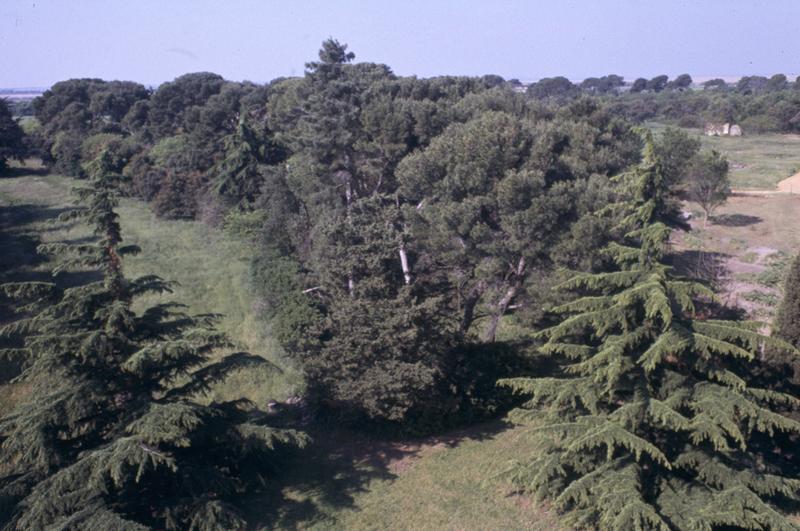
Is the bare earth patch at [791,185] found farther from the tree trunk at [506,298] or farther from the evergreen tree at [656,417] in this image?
the evergreen tree at [656,417]

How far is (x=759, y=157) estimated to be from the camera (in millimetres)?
54125

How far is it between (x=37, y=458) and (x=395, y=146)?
57.8ft

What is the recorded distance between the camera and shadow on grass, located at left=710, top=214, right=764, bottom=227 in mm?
31109

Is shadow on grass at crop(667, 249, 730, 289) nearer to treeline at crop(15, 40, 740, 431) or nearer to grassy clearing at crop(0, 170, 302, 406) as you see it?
treeline at crop(15, 40, 740, 431)

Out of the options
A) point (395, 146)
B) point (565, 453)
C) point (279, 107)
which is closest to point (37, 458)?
point (565, 453)

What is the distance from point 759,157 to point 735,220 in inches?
1103

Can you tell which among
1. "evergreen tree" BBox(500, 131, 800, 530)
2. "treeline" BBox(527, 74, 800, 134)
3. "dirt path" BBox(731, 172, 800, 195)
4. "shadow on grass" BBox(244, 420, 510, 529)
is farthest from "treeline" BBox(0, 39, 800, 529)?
"treeline" BBox(527, 74, 800, 134)

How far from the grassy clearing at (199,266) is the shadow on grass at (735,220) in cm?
2476

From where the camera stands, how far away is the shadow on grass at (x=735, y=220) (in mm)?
31109

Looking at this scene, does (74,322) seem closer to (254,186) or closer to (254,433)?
(254,433)

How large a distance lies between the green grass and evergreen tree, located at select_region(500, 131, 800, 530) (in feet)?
112

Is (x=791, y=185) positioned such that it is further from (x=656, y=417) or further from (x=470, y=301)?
(x=656, y=417)

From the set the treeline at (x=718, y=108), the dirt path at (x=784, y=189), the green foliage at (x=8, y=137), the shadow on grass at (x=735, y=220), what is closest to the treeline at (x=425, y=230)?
the shadow on grass at (x=735, y=220)

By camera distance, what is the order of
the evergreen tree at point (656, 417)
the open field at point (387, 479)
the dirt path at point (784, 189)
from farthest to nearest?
the dirt path at point (784, 189), the open field at point (387, 479), the evergreen tree at point (656, 417)
